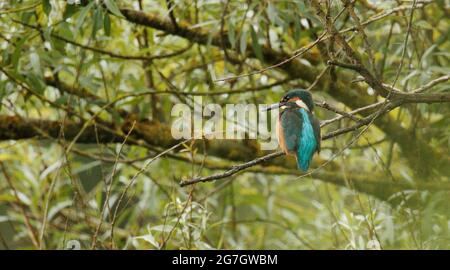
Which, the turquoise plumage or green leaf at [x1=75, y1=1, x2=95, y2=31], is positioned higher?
green leaf at [x1=75, y1=1, x2=95, y2=31]

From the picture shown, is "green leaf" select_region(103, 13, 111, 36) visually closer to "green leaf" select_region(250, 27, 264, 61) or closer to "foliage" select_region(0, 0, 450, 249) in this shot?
"foliage" select_region(0, 0, 450, 249)

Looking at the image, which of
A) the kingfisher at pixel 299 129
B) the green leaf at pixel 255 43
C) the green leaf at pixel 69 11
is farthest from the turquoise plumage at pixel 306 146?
the green leaf at pixel 69 11

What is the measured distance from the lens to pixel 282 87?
11.8 ft

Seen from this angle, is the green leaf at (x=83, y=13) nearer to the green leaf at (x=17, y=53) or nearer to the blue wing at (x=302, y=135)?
the green leaf at (x=17, y=53)

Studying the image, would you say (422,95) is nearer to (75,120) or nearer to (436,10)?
(436,10)

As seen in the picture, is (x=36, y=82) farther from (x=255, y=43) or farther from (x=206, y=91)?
(x=255, y=43)

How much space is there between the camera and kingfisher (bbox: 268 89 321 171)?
204 centimetres
